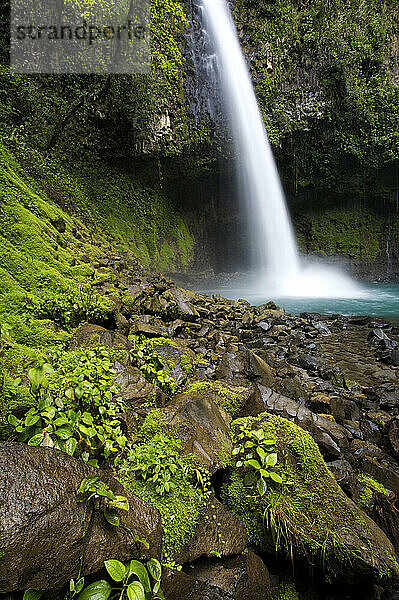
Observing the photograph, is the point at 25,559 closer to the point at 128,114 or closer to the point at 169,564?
the point at 169,564

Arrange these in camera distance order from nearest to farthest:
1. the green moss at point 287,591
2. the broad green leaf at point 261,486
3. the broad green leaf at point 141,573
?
the broad green leaf at point 141,573 < the green moss at point 287,591 < the broad green leaf at point 261,486

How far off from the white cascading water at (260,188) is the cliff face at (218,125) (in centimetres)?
66

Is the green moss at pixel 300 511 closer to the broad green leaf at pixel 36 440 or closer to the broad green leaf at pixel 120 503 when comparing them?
the broad green leaf at pixel 120 503

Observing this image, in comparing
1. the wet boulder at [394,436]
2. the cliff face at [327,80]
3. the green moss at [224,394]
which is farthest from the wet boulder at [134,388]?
the cliff face at [327,80]

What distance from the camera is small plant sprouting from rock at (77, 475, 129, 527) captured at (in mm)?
1358

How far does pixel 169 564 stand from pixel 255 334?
6170mm

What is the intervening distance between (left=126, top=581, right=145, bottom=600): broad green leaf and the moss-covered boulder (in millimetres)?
1002

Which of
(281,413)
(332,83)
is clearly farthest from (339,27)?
(281,413)

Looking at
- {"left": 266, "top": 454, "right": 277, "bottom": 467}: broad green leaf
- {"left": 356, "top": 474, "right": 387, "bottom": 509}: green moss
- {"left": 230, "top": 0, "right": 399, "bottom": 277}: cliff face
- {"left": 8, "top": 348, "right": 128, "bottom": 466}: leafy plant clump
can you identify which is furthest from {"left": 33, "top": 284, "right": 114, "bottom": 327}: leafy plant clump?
{"left": 230, "top": 0, "right": 399, "bottom": 277}: cliff face

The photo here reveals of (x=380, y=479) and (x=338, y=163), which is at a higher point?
(x=338, y=163)

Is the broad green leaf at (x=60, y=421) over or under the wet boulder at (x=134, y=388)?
over

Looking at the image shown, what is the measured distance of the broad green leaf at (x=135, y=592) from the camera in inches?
46.5

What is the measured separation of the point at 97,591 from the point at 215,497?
1012 mm

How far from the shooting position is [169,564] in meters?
1.62
